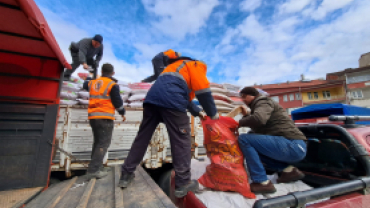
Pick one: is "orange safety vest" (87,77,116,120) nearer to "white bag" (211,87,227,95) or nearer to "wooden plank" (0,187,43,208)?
"wooden plank" (0,187,43,208)

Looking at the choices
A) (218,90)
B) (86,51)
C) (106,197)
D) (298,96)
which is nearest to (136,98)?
(86,51)

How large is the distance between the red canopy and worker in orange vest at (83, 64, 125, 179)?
511mm

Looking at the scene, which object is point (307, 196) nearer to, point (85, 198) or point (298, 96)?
point (85, 198)

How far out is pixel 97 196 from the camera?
1519 millimetres

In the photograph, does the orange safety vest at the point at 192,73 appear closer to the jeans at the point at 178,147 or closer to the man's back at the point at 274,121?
the jeans at the point at 178,147

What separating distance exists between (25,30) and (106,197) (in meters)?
1.77

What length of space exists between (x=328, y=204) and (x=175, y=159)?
1.25 meters

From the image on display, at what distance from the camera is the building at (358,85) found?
74.6ft

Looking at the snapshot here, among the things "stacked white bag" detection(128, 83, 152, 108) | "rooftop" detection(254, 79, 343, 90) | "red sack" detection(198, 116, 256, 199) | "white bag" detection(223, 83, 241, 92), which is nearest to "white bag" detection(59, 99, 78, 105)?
"stacked white bag" detection(128, 83, 152, 108)

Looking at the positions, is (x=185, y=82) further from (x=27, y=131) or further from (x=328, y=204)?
(x=27, y=131)

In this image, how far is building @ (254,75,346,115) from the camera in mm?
23359

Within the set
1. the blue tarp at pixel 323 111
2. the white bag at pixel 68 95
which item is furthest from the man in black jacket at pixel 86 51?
the blue tarp at pixel 323 111

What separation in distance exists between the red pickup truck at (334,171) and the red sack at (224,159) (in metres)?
0.35

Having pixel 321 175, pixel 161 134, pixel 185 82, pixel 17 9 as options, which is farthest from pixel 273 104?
pixel 17 9
